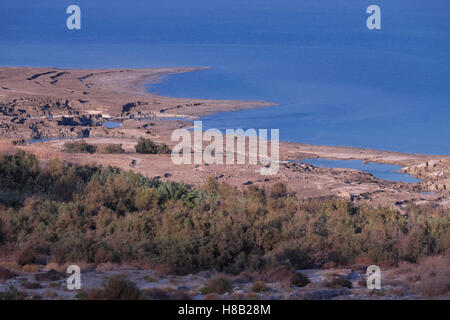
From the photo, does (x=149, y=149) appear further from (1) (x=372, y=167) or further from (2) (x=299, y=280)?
(2) (x=299, y=280)

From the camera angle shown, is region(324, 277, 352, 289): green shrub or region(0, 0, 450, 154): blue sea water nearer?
region(324, 277, 352, 289): green shrub

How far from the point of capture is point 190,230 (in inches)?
325

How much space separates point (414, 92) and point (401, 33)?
53.0m

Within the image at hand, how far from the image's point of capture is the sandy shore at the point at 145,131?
51.8ft

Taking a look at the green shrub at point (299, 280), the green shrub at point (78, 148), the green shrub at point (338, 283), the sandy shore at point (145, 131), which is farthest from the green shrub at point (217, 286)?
the green shrub at point (78, 148)

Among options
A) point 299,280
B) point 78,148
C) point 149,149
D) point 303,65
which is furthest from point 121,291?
point 303,65

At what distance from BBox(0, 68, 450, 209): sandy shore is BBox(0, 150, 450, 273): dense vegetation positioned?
13.6 feet

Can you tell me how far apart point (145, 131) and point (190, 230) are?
2006 cm

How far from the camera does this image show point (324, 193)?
1478cm

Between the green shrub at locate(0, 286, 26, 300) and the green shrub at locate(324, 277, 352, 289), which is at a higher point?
the green shrub at locate(0, 286, 26, 300)

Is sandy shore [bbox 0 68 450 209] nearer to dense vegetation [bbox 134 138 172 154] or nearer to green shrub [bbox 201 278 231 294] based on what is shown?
dense vegetation [bbox 134 138 172 154]

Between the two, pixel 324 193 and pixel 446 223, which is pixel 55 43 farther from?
pixel 446 223

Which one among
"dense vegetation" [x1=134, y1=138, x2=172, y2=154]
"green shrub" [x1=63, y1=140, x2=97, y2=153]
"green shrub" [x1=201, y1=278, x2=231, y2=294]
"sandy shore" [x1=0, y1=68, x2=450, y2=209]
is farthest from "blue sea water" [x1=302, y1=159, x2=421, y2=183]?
"green shrub" [x1=201, y1=278, x2=231, y2=294]

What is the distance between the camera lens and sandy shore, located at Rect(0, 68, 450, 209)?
15773 millimetres
